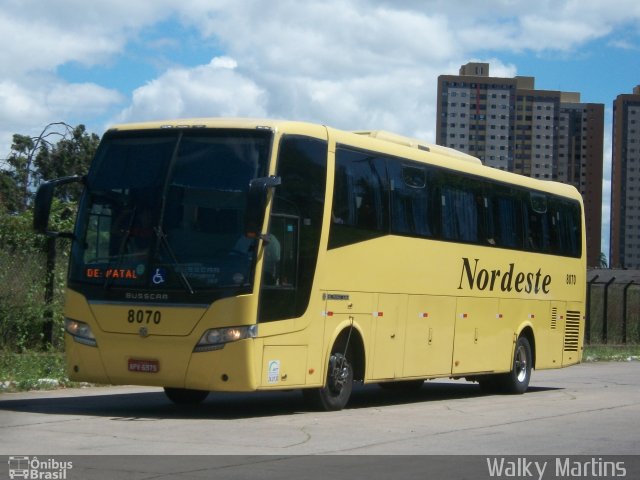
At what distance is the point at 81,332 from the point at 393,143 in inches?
218

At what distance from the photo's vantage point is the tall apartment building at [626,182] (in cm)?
6688

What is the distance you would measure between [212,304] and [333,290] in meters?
2.05

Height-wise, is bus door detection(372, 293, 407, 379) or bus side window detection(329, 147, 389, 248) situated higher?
bus side window detection(329, 147, 389, 248)

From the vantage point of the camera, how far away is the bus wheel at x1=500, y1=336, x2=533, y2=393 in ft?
64.3

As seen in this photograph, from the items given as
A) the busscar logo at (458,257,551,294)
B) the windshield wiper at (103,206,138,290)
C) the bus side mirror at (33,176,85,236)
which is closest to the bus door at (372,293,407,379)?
the busscar logo at (458,257,551,294)

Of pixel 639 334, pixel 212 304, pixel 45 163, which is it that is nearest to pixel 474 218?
pixel 212 304

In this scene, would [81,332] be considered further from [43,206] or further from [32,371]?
[32,371]

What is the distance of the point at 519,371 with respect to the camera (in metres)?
19.8

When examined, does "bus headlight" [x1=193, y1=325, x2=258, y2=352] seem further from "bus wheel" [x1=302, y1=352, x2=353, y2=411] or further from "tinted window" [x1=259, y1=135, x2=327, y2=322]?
"bus wheel" [x1=302, y1=352, x2=353, y2=411]

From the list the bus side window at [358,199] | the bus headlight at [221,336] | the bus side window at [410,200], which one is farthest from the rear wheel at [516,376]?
the bus headlight at [221,336]

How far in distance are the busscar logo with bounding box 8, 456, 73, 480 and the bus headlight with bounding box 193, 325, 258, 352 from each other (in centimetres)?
343

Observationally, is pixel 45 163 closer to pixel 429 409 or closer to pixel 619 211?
pixel 429 409

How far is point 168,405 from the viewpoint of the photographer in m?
15.2

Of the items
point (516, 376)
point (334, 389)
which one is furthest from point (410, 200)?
point (516, 376)
